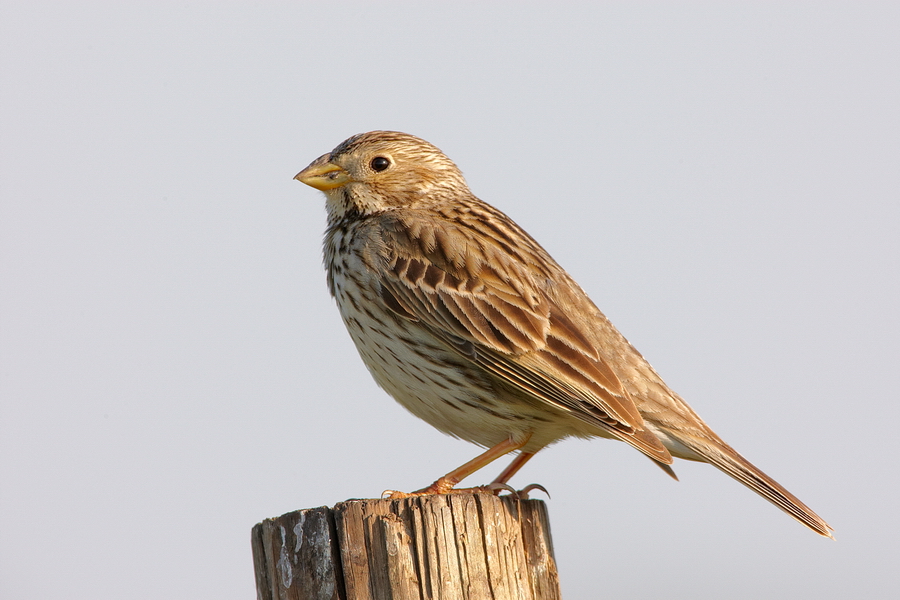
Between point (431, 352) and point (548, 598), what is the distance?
7.02 feet

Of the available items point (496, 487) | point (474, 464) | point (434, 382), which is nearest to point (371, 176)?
point (434, 382)

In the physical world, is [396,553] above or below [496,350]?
below

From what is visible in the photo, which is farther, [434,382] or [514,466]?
[514,466]

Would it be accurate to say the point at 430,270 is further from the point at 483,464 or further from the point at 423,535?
the point at 423,535

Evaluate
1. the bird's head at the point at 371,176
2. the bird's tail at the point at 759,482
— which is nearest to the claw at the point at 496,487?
the bird's tail at the point at 759,482

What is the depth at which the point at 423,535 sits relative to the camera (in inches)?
176

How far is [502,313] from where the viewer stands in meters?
6.57

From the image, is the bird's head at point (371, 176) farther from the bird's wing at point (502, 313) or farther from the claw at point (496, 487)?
the claw at point (496, 487)

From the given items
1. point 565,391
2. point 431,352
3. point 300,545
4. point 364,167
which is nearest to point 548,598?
point 300,545

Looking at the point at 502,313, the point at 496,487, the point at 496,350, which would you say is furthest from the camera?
the point at 502,313

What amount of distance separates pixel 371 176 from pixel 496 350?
6.66 feet

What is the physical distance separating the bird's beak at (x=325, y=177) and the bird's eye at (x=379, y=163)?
0.21 m

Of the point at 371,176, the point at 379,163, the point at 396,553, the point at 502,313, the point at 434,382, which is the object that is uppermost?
the point at 379,163

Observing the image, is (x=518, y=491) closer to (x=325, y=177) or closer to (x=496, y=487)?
(x=496, y=487)
